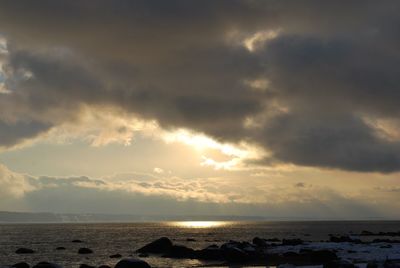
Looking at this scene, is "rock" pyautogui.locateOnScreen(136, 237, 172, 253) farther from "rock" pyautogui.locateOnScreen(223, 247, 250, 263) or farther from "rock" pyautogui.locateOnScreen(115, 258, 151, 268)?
"rock" pyautogui.locateOnScreen(115, 258, 151, 268)

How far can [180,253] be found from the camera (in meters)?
79.3

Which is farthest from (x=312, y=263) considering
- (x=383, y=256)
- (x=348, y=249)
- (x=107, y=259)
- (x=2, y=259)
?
(x=2, y=259)

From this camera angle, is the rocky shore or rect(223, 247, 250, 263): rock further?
rect(223, 247, 250, 263): rock

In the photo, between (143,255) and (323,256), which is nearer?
(323,256)

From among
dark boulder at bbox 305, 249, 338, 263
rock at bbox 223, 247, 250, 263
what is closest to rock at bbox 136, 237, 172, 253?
rock at bbox 223, 247, 250, 263

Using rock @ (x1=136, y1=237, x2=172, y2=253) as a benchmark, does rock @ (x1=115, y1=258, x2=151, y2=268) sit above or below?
below

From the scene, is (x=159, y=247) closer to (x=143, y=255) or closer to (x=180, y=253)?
(x=143, y=255)

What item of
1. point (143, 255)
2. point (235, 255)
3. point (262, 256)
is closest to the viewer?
point (235, 255)

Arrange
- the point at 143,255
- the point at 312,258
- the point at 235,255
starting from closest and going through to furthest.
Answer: the point at 312,258
the point at 235,255
the point at 143,255

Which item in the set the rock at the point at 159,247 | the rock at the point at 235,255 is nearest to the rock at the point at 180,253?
the rock at the point at 159,247

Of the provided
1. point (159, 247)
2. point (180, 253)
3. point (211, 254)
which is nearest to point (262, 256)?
point (211, 254)

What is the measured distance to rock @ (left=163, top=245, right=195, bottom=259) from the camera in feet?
254

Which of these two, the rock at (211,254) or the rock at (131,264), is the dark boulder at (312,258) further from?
the rock at (131,264)

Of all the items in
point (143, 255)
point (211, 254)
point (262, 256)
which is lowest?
point (143, 255)
